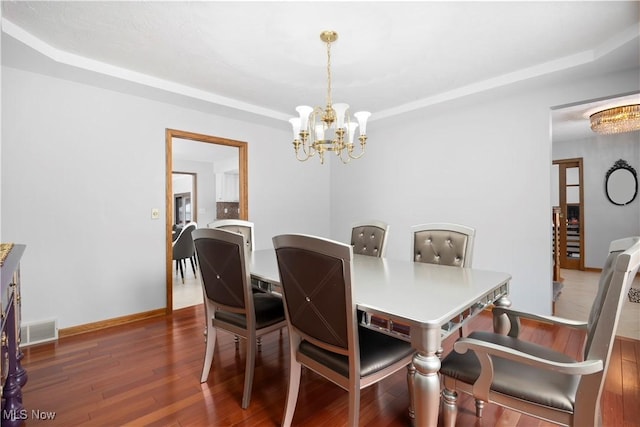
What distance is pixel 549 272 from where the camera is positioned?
2.87 m

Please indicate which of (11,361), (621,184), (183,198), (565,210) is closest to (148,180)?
(11,361)

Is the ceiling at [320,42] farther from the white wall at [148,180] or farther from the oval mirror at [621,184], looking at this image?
the oval mirror at [621,184]

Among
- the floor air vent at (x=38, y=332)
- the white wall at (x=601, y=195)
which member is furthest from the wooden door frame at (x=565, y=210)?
the floor air vent at (x=38, y=332)

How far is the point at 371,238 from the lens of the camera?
2.76 meters

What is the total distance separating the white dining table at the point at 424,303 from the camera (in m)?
1.16

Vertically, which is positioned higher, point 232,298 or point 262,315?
point 232,298

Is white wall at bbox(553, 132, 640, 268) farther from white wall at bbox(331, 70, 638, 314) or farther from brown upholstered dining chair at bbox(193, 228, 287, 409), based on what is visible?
brown upholstered dining chair at bbox(193, 228, 287, 409)

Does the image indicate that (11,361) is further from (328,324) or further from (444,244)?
(444,244)

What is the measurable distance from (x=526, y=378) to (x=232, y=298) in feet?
4.77

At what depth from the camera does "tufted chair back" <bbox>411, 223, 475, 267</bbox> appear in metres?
2.19

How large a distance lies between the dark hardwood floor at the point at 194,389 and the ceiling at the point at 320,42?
223 cm

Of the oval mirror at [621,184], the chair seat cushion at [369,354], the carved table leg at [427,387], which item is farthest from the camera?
the oval mirror at [621,184]

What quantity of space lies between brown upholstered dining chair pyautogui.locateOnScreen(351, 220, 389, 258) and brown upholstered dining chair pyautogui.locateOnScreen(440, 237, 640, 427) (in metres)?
1.36

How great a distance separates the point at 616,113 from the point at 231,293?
14.2 ft
